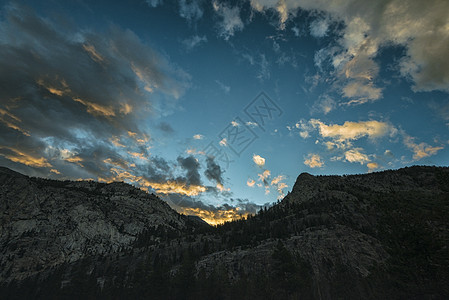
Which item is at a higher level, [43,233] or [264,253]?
[43,233]

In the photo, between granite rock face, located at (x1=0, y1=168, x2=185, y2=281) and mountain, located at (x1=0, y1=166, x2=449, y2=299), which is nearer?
mountain, located at (x1=0, y1=166, x2=449, y2=299)

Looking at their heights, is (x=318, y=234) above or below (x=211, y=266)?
above

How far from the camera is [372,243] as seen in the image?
4641 inches

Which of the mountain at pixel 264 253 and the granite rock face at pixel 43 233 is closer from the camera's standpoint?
the mountain at pixel 264 253

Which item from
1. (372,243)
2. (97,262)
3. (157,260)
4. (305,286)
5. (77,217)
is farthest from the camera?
(77,217)

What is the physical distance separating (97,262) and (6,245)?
66857mm

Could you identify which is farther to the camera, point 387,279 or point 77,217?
point 77,217

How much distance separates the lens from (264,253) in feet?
391

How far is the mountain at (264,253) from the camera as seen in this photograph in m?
82.2

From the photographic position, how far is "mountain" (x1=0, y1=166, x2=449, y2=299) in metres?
82.2

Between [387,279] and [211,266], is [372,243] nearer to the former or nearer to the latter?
[387,279]

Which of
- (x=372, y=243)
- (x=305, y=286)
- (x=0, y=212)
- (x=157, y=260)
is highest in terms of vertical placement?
(x=0, y=212)

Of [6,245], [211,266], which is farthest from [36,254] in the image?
[211,266]

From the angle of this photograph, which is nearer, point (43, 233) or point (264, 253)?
point (264, 253)
